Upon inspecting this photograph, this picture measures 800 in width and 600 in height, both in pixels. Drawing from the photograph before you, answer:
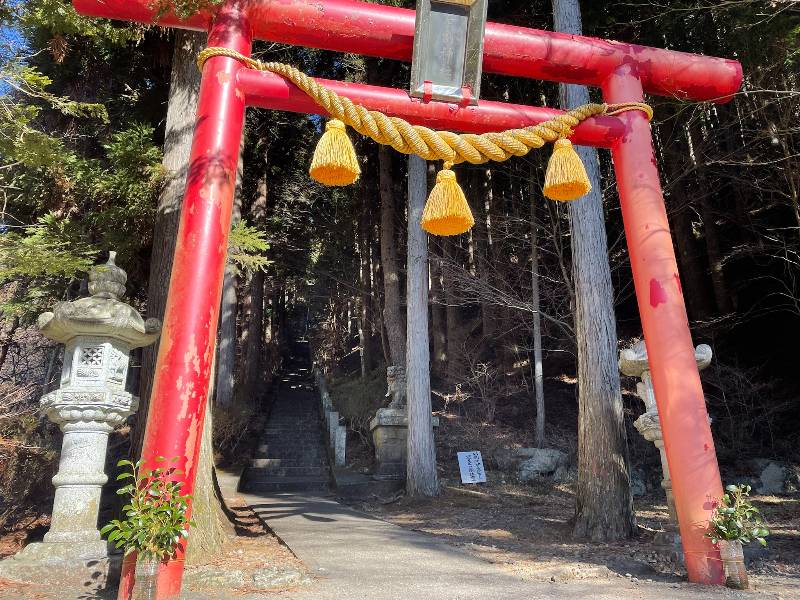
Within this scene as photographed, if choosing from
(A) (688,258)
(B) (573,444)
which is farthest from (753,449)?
(A) (688,258)

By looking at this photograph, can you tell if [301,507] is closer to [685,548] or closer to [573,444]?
[685,548]

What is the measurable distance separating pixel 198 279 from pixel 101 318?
43.2 inches

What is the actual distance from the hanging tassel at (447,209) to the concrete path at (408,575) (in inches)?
100

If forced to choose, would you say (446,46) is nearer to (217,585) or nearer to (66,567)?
(217,585)

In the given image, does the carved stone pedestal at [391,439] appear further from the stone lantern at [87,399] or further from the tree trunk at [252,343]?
the stone lantern at [87,399]

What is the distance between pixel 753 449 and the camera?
1138 centimetres

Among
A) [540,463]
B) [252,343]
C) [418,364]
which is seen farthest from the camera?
[252,343]

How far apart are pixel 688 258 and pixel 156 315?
12011mm

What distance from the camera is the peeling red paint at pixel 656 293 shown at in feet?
13.9

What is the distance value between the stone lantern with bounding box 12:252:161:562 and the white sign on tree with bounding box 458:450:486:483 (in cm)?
775

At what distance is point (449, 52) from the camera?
4.40m

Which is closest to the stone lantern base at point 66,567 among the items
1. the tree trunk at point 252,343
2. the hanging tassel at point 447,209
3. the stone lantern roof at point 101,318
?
the stone lantern roof at point 101,318

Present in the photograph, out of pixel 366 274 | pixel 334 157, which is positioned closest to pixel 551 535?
pixel 334 157

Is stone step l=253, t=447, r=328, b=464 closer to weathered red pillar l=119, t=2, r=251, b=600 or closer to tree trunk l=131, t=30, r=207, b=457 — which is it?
tree trunk l=131, t=30, r=207, b=457
